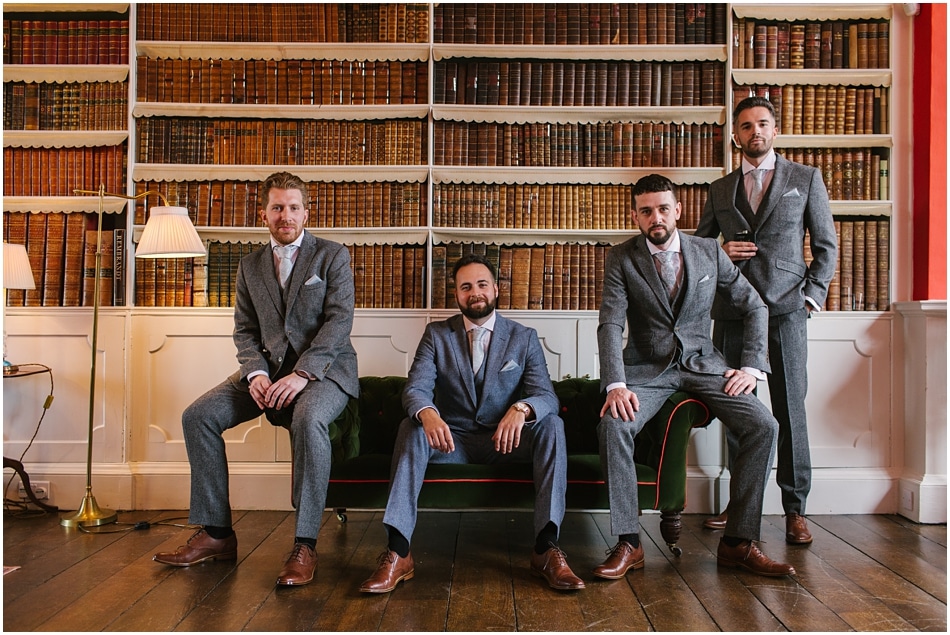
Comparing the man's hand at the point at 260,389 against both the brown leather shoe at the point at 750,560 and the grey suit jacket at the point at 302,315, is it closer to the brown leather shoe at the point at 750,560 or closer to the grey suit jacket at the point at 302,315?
the grey suit jacket at the point at 302,315

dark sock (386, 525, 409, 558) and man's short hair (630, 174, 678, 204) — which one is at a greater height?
man's short hair (630, 174, 678, 204)

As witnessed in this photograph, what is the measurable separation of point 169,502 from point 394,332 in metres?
1.30

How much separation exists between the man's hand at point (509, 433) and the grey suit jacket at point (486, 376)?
207mm

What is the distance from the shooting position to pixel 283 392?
2770 mm

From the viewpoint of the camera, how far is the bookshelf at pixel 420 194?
3.60 m

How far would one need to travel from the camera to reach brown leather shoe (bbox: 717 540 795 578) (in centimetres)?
257

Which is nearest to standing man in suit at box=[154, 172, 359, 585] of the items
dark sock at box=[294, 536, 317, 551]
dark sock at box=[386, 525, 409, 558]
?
dark sock at box=[294, 536, 317, 551]

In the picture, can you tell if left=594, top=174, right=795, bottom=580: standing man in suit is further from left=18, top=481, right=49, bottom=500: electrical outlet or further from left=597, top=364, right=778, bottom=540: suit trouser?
left=18, top=481, right=49, bottom=500: electrical outlet

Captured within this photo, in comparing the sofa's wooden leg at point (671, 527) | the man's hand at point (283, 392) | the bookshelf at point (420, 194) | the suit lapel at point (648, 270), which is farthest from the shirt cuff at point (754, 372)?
the man's hand at point (283, 392)

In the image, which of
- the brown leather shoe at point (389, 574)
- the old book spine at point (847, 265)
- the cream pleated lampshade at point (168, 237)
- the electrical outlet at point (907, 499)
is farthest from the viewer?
the old book spine at point (847, 265)

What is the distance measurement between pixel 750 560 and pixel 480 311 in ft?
4.15

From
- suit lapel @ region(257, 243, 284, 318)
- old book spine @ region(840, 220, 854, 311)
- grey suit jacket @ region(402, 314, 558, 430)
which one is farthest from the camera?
old book spine @ region(840, 220, 854, 311)

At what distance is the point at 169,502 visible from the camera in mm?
3643

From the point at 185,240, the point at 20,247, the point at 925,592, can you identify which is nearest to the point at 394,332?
the point at 185,240
